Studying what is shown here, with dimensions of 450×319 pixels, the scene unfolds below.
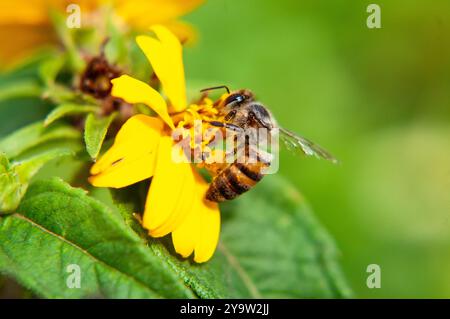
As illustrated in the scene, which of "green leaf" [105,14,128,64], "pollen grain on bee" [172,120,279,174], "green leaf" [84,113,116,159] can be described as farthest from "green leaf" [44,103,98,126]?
"pollen grain on bee" [172,120,279,174]

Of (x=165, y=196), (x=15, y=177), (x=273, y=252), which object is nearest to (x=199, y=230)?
(x=165, y=196)

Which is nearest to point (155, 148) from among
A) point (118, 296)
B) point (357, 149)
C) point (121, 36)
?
point (118, 296)

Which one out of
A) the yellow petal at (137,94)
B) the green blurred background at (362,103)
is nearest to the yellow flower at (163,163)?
the yellow petal at (137,94)

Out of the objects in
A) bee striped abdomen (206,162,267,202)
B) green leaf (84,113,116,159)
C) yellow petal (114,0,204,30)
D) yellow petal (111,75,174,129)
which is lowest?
bee striped abdomen (206,162,267,202)

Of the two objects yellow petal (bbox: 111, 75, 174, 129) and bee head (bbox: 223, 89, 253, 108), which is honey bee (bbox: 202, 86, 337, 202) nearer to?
bee head (bbox: 223, 89, 253, 108)

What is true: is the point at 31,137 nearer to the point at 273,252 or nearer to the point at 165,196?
the point at 165,196
